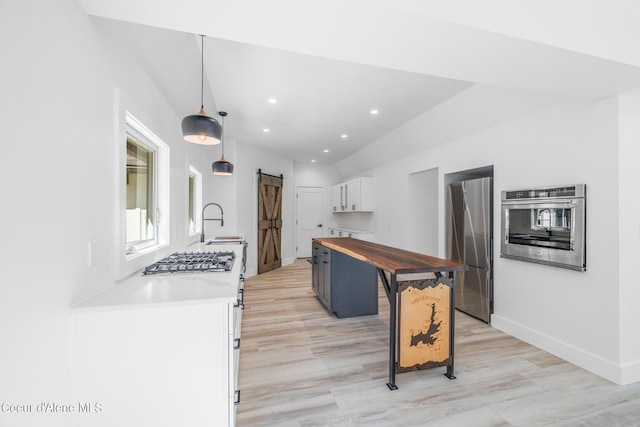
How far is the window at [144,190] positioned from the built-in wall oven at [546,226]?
3544mm

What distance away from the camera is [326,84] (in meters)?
3.08

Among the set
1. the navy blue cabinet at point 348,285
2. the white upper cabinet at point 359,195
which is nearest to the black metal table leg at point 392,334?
the navy blue cabinet at point 348,285

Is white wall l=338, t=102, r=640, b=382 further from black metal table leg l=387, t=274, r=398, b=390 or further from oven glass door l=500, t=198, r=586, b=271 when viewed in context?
black metal table leg l=387, t=274, r=398, b=390

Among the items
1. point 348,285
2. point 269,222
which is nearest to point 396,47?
point 348,285

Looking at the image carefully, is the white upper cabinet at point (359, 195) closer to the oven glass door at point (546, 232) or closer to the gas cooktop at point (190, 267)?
the oven glass door at point (546, 232)

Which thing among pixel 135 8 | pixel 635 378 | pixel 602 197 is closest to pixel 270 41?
pixel 135 8

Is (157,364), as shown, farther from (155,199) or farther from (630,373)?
(630,373)

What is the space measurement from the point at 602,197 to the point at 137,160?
3.85 metres

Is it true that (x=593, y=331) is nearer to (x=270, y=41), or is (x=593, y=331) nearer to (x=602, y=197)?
(x=602, y=197)

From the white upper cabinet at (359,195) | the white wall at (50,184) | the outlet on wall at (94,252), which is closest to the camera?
the white wall at (50,184)

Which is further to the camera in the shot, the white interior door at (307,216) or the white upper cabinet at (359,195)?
the white interior door at (307,216)

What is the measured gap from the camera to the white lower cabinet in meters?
1.21

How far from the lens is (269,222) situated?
643cm

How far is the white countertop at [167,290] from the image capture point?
128 cm
